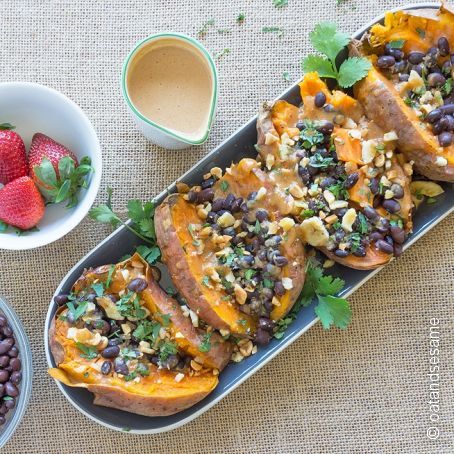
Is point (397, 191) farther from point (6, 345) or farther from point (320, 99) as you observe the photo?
point (6, 345)

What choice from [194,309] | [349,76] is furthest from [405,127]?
[194,309]

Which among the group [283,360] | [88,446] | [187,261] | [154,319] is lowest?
[88,446]

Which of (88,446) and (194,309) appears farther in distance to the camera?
(88,446)

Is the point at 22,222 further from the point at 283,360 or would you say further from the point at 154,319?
the point at 283,360

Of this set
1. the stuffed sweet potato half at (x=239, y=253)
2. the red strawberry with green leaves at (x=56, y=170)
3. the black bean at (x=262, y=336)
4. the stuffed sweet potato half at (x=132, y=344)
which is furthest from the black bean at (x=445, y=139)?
the red strawberry with green leaves at (x=56, y=170)

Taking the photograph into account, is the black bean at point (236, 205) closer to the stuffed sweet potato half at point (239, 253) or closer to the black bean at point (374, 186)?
the stuffed sweet potato half at point (239, 253)

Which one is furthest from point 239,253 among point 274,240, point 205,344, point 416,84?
point 416,84
